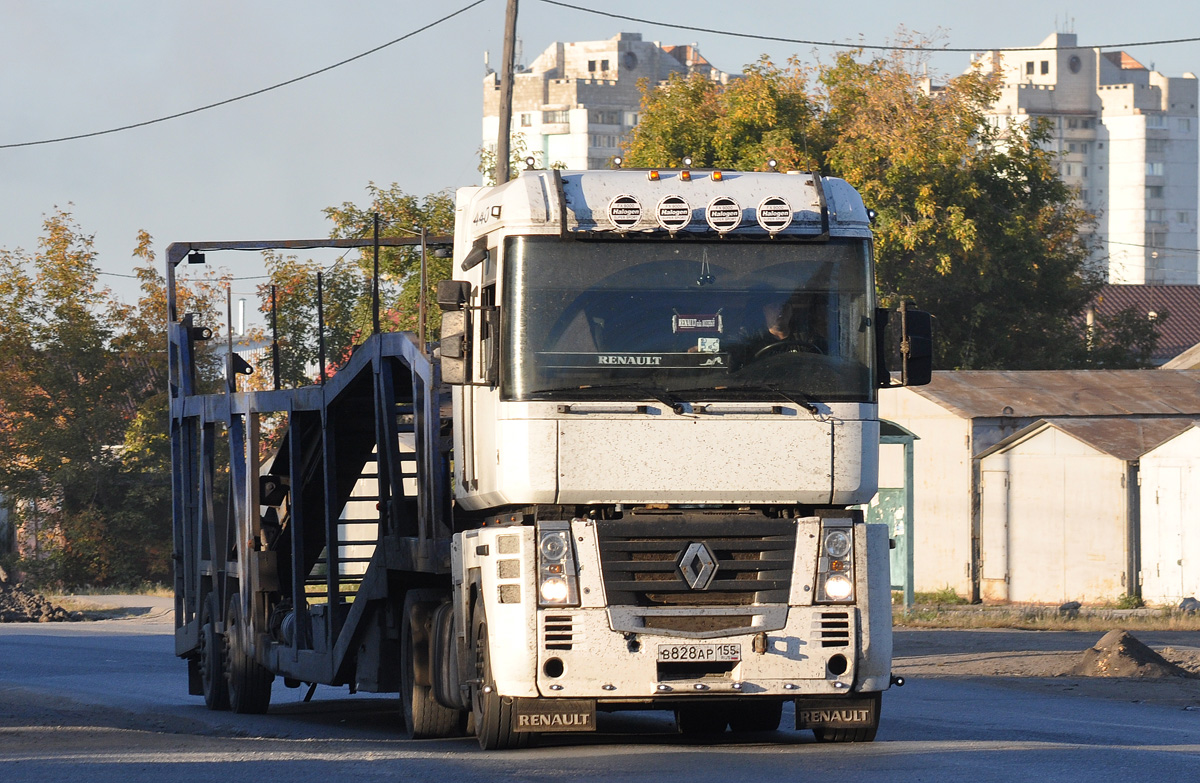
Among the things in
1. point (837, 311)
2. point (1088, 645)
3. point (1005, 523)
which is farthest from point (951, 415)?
point (837, 311)

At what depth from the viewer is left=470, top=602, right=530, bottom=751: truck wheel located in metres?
10.0

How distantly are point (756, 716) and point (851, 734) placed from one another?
1.53m

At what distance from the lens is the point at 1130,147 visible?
532ft

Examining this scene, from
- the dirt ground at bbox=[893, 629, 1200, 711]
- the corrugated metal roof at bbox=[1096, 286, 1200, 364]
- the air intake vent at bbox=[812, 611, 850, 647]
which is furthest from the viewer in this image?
the corrugated metal roof at bbox=[1096, 286, 1200, 364]

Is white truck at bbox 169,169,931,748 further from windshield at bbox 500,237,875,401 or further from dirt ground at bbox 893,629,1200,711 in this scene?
dirt ground at bbox 893,629,1200,711

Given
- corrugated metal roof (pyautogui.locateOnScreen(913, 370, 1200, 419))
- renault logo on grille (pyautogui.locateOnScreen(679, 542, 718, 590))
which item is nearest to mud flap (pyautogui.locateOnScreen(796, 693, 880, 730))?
renault logo on grille (pyautogui.locateOnScreen(679, 542, 718, 590))

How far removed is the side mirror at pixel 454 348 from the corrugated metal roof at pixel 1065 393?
818 inches

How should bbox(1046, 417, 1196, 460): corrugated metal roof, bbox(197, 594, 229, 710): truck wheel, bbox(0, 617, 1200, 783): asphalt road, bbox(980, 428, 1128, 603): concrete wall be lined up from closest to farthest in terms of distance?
1. bbox(0, 617, 1200, 783): asphalt road
2. bbox(197, 594, 229, 710): truck wheel
3. bbox(980, 428, 1128, 603): concrete wall
4. bbox(1046, 417, 1196, 460): corrugated metal roof

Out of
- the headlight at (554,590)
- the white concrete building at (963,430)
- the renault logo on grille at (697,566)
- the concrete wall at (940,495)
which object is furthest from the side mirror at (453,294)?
the concrete wall at (940,495)

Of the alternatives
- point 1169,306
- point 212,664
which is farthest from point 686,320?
point 1169,306

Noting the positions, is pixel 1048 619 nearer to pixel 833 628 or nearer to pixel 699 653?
pixel 833 628

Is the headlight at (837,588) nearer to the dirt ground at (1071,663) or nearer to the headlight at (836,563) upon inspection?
the headlight at (836,563)

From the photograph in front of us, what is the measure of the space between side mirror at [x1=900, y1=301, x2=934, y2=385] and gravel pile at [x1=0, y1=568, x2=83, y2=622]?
28.2 m

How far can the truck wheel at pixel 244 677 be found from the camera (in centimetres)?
1562
